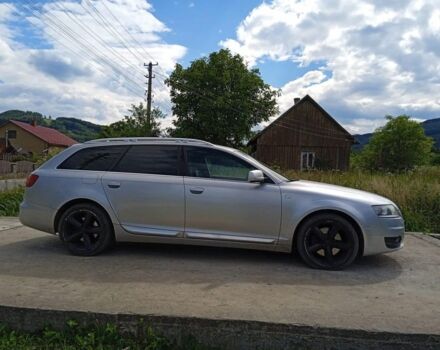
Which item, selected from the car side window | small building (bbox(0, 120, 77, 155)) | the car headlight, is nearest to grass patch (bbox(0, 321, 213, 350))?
the car side window

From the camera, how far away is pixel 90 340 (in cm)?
369

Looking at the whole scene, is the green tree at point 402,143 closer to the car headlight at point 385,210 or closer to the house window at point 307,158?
the house window at point 307,158

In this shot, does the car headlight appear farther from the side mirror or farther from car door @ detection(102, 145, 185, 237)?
car door @ detection(102, 145, 185, 237)

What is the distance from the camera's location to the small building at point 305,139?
45656 millimetres

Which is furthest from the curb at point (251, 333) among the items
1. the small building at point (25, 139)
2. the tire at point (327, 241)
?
the small building at point (25, 139)

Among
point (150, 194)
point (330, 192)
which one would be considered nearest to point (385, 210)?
point (330, 192)

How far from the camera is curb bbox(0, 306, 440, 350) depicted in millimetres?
3646

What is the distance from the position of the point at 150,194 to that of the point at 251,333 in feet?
8.48

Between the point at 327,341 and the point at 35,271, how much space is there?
10.6 ft

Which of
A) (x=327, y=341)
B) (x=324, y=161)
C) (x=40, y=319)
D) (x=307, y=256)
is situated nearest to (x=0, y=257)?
(x=40, y=319)

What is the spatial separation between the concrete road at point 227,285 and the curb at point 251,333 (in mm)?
72

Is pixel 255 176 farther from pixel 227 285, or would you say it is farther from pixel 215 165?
pixel 227 285

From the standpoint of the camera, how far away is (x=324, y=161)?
149ft

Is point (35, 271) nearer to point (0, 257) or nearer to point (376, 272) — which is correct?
point (0, 257)
